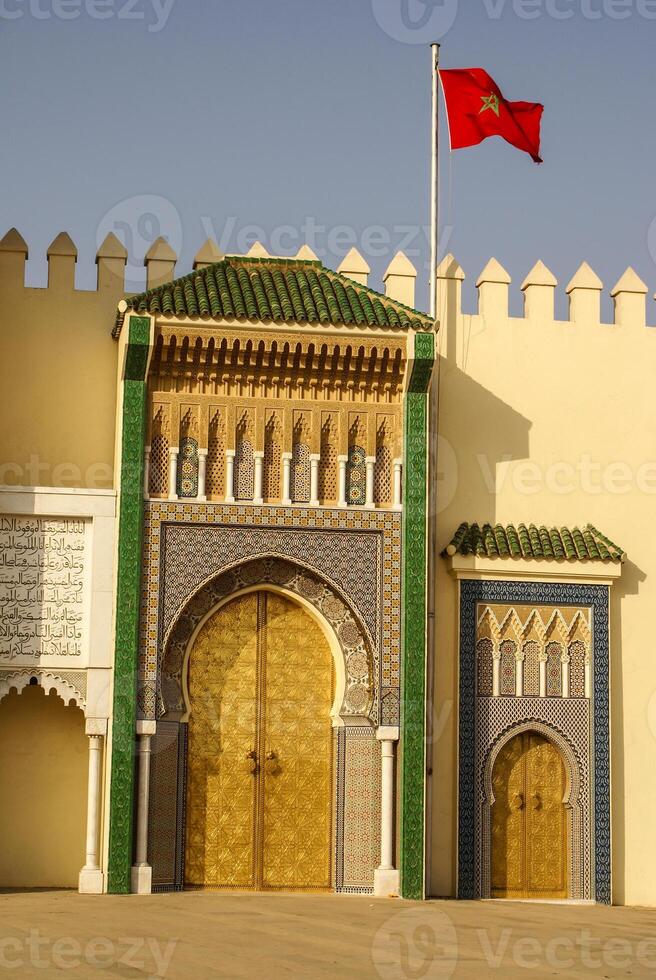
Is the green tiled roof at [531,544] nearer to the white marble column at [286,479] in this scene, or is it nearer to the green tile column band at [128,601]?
the white marble column at [286,479]

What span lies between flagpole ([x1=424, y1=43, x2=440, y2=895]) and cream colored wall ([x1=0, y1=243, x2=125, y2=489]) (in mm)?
2599

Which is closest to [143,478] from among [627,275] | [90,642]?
[90,642]

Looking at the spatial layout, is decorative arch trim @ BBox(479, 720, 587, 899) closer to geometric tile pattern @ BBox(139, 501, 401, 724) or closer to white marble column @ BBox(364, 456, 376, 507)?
geometric tile pattern @ BBox(139, 501, 401, 724)

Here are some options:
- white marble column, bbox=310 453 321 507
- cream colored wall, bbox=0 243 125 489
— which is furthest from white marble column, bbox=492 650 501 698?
cream colored wall, bbox=0 243 125 489

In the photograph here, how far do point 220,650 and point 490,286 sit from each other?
3.94 meters

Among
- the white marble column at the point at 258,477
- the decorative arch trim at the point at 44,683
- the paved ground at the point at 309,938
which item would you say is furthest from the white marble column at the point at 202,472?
the paved ground at the point at 309,938

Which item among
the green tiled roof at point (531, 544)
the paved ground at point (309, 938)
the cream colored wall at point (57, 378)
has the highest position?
the cream colored wall at point (57, 378)

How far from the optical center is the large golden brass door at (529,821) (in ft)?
42.1

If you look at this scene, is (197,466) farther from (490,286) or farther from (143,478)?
(490,286)

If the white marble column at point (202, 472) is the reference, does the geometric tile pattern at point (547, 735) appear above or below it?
below

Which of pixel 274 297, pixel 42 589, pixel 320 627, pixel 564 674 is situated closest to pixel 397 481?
pixel 320 627

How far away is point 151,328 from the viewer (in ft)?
A: 40.2

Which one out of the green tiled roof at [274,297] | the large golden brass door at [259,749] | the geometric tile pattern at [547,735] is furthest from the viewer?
the geometric tile pattern at [547,735]

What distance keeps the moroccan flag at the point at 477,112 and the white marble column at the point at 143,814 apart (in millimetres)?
5681
